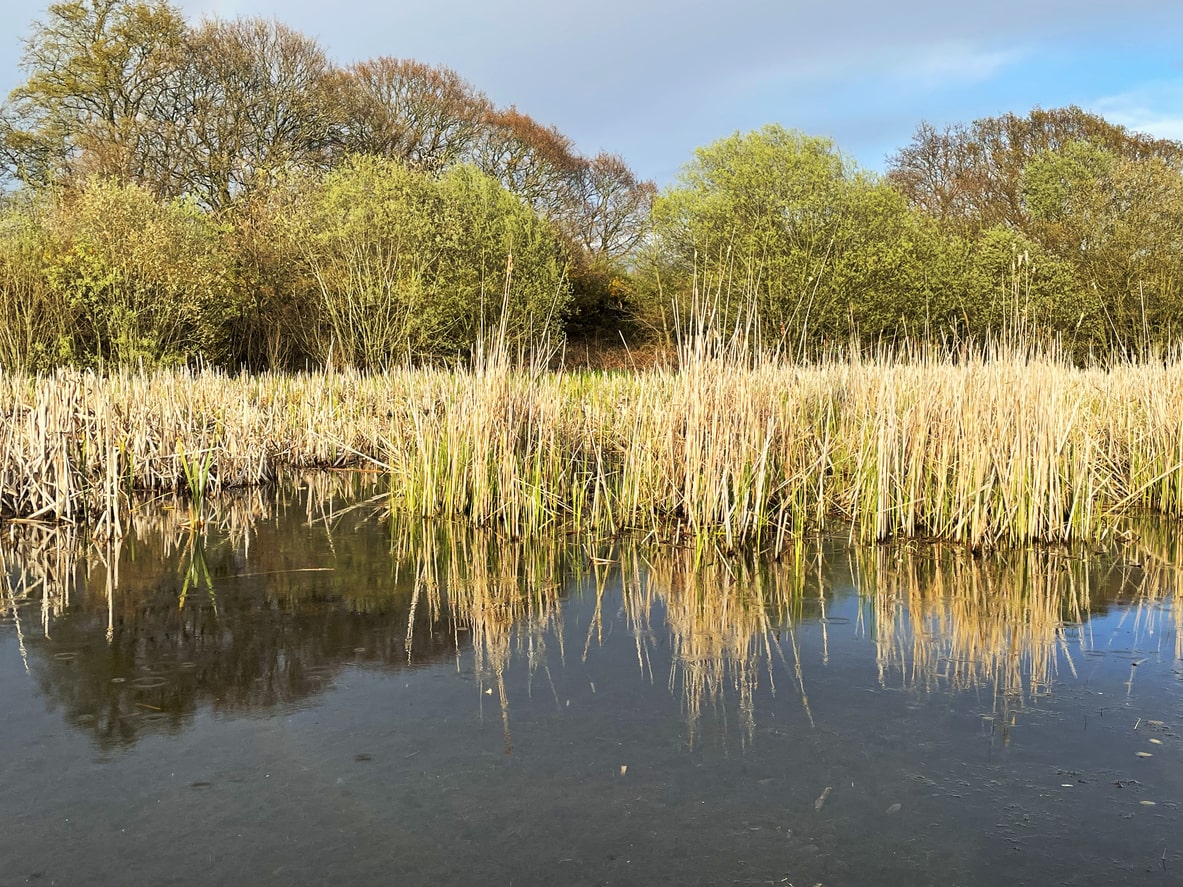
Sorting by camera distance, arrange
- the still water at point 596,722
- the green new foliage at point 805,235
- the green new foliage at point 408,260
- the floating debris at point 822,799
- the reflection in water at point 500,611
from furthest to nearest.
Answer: the green new foliage at point 805,235
the green new foliage at point 408,260
the reflection in water at point 500,611
the floating debris at point 822,799
the still water at point 596,722

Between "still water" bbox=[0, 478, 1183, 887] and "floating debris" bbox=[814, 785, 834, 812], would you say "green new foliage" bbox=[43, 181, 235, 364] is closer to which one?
"still water" bbox=[0, 478, 1183, 887]

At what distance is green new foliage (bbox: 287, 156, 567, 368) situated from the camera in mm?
14111

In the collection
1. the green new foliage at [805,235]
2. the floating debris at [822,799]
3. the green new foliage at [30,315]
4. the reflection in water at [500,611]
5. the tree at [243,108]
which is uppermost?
the tree at [243,108]

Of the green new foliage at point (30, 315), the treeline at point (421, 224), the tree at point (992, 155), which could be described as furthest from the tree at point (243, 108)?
the tree at point (992, 155)

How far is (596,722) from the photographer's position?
2836 mm

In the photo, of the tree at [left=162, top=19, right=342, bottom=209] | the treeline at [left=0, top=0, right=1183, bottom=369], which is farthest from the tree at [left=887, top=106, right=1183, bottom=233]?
the tree at [left=162, top=19, right=342, bottom=209]

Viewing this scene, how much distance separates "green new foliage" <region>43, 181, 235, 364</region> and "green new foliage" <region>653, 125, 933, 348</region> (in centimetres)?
771

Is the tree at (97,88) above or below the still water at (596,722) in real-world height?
above

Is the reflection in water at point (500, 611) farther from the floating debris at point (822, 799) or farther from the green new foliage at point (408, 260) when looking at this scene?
the green new foliage at point (408, 260)

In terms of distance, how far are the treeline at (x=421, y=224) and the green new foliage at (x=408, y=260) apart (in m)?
0.07

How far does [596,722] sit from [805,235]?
1684cm

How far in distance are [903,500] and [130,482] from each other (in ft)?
16.1

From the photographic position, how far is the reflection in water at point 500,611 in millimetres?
3166

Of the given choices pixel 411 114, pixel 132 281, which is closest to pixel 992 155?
pixel 411 114
